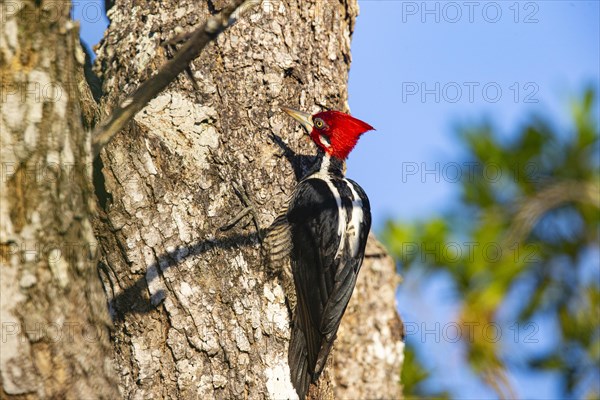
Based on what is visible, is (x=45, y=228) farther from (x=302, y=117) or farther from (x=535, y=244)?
(x=535, y=244)

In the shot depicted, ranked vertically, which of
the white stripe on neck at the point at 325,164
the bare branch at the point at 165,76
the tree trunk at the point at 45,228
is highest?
the white stripe on neck at the point at 325,164

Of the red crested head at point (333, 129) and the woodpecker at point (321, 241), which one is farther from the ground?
the red crested head at point (333, 129)

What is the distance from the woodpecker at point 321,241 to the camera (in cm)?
322

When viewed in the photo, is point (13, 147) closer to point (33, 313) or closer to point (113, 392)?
point (33, 313)

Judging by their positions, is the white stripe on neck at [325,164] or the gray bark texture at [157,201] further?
the white stripe on neck at [325,164]

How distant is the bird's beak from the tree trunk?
1.51 metres

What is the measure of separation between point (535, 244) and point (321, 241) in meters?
1.16

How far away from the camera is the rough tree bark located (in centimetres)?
276

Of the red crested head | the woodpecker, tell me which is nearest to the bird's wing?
the woodpecker

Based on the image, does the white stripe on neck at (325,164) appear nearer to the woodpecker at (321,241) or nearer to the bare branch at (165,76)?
the woodpecker at (321,241)

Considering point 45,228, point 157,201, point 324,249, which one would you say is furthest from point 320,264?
point 45,228

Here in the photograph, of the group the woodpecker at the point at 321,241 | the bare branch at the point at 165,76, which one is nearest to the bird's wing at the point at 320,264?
the woodpecker at the point at 321,241

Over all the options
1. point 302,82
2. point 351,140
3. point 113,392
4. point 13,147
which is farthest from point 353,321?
point 13,147

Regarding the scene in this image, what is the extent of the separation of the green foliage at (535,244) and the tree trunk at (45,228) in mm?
2265
